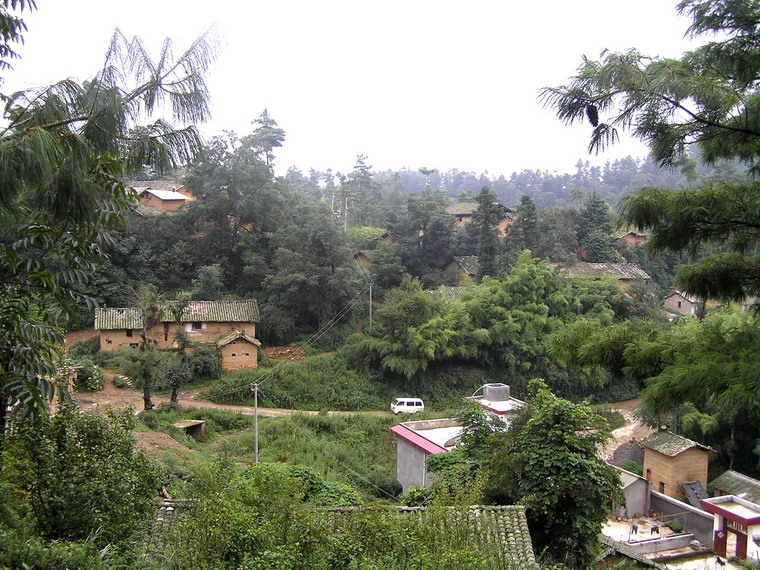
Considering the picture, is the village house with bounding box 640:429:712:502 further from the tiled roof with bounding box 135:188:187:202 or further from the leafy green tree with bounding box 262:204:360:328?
the tiled roof with bounding box 135:188:187:202

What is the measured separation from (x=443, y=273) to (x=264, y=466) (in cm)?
2015

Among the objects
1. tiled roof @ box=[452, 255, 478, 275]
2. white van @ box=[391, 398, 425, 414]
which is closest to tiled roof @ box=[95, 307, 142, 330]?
white van @ box=[391, 398, 425, 414]

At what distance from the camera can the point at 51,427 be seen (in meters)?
4.52

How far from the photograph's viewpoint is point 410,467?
42.8 ft

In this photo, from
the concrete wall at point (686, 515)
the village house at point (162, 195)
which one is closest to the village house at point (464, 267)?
the village house at point (162, 195)

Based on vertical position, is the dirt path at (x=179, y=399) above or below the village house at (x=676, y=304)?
below

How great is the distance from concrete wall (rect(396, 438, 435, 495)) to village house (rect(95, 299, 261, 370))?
25.3ft

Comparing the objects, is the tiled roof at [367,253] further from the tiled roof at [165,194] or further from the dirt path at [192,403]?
the dirt path at [192,403]

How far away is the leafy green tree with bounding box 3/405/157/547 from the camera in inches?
167

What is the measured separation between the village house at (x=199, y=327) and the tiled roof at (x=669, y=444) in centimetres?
1219

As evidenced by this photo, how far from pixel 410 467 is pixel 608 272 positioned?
16986 mm

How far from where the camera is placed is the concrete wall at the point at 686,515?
1251 centimetres

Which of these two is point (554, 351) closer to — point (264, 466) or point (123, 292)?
point (264, 466)

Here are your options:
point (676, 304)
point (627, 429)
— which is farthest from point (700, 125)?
point (676, 304)
